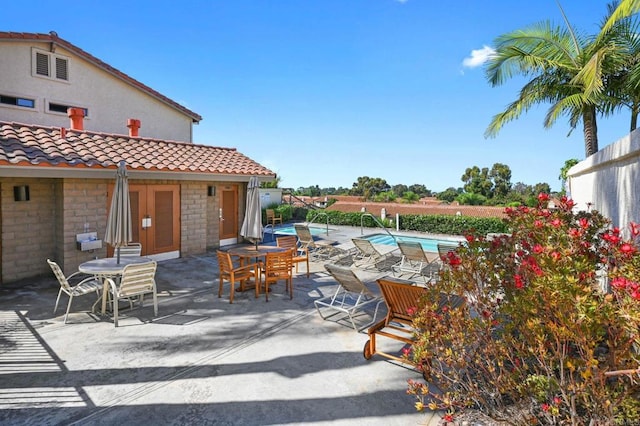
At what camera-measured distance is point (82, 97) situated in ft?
51.6

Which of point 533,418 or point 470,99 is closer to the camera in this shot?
→ point 533,418

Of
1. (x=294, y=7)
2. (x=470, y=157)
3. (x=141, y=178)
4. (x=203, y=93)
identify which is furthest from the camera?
(x=470, y=157)

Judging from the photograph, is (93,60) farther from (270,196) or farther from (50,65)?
(270,196)

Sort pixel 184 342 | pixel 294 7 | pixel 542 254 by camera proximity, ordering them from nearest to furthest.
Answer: pixel 542 254
pixel 184 342
pixel 294 7

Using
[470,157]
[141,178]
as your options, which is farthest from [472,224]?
[470,157]

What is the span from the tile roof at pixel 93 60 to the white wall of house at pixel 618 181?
1839 centimetres

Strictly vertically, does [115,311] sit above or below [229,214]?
below

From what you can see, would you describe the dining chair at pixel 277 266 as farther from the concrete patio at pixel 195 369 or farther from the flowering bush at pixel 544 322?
the flowering bush at pixel 544 322

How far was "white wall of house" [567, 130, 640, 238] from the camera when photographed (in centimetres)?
441

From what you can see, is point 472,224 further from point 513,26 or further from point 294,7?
point 294,7

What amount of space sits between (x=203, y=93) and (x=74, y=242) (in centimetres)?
2077

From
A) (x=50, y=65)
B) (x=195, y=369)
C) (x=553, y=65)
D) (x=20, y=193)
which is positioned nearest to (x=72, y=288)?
(x=195, y=369)

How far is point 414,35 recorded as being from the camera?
796 inches

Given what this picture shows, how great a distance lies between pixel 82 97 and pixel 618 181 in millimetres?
18913
